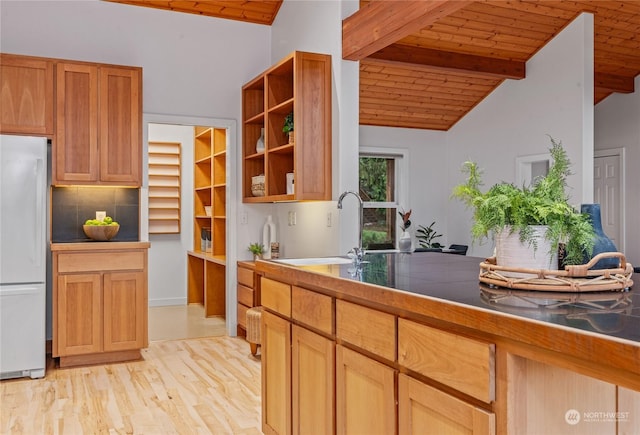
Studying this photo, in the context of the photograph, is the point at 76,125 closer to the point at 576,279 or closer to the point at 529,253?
the point at 529,253

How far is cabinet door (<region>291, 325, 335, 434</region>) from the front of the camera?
7.21 feet

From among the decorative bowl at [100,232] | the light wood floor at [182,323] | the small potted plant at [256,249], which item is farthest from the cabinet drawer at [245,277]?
the decorative bowl at [100,232]

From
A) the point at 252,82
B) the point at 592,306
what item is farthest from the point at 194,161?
the point at 592,306

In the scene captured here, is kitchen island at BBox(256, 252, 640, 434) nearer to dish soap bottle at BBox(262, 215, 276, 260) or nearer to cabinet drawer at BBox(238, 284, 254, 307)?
cabinet drawer at BBox(238, 284, 254, 307)

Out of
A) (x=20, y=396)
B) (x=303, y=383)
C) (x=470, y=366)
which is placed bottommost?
(x=20, y=396)

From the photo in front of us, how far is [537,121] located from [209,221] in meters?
3.99

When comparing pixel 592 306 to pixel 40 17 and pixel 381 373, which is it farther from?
pixel 40 17

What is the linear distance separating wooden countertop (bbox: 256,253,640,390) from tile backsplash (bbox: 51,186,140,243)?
2939 mm

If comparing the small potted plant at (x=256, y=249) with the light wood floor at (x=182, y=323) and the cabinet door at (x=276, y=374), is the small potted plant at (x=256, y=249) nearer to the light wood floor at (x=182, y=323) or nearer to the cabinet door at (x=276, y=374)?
the light wood floor at (x=182, y=323)

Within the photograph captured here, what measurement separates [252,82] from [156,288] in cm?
316

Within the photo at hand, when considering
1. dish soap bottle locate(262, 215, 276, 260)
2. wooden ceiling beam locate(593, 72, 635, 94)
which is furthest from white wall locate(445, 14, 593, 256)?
dish soap bottle locate(262, 215, 276, 260)

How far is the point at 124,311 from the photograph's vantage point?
4.53 meters

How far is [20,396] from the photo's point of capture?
147 inches

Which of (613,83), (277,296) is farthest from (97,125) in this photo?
(613,83)
